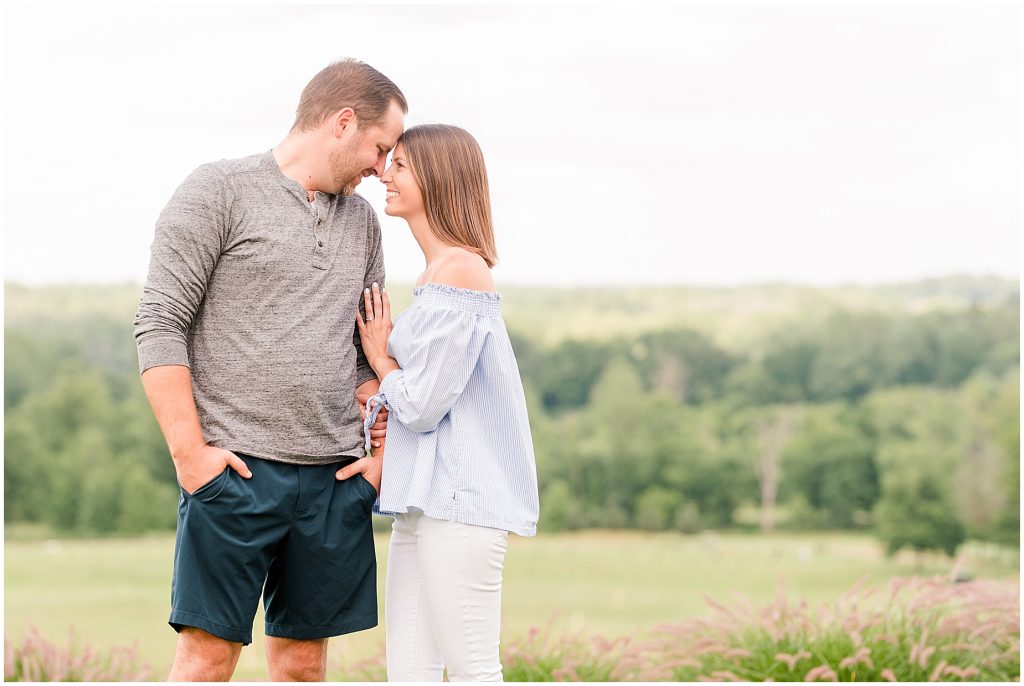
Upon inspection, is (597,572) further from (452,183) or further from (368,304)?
(452,183)

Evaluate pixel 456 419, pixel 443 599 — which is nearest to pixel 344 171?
pixel 456 419

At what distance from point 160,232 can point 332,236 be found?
0.39 metres

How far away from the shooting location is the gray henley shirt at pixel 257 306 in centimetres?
221

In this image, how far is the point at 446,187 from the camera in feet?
7.67

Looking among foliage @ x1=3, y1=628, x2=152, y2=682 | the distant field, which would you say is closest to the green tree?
the distant field

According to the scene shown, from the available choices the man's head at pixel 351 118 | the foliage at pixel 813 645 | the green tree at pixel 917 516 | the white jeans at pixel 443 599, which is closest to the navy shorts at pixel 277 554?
the white jeans at pixel 443 599

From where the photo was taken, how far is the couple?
2230 millimetres

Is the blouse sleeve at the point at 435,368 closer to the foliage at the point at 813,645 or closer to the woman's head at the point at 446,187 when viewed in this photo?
the woman's head at the point at 446,187

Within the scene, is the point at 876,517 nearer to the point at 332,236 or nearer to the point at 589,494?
the point at 589,494

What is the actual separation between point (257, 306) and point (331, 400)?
28cm

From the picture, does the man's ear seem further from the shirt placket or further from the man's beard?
the shirt placket

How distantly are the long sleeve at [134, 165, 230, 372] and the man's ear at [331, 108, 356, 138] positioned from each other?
33cm

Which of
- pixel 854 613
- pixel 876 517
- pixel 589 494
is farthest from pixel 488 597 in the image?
pixel 876 517

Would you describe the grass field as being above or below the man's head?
below
